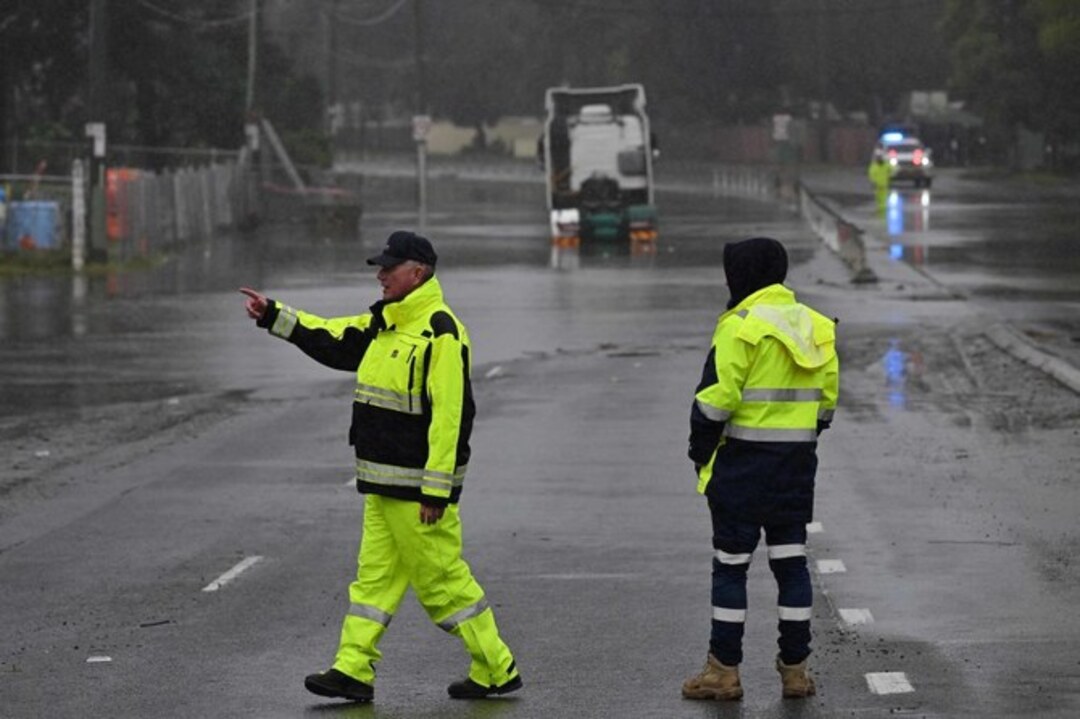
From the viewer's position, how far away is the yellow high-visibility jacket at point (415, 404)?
916 centimetres

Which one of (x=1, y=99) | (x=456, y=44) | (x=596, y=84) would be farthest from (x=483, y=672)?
(x=456, y=44)

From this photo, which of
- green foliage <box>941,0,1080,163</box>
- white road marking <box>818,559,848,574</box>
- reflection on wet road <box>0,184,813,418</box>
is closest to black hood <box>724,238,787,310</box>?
white road marking <box>818,559,848,574</box>

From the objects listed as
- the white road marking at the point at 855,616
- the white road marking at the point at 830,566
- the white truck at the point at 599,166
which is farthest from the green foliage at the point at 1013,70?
the white road marking at the point at 855,616

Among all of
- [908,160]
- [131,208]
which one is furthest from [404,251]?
[908,160]

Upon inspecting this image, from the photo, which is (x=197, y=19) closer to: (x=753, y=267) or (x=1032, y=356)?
(x=1032, y=356)

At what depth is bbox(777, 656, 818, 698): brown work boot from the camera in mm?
9203

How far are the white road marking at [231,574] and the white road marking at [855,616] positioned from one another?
10.5 ft

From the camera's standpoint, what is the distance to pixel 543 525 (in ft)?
46.4

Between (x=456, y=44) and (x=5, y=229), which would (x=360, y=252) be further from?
(x=456, y=44)

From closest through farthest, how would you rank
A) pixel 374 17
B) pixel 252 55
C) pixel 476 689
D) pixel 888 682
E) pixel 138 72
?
pixel 476 689 → pixel 888 682 → pixel 252 55 → pixel 138 72 → pixel 374 17

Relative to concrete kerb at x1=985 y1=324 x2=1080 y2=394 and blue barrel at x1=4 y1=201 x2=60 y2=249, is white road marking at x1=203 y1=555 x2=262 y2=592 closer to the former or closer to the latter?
concrete kerb at x1=985 y1=324 x2=1080 y2=394

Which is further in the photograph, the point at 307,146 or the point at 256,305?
the point at 307,146

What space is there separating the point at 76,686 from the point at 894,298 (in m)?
24.9

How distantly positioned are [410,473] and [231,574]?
141 inches
